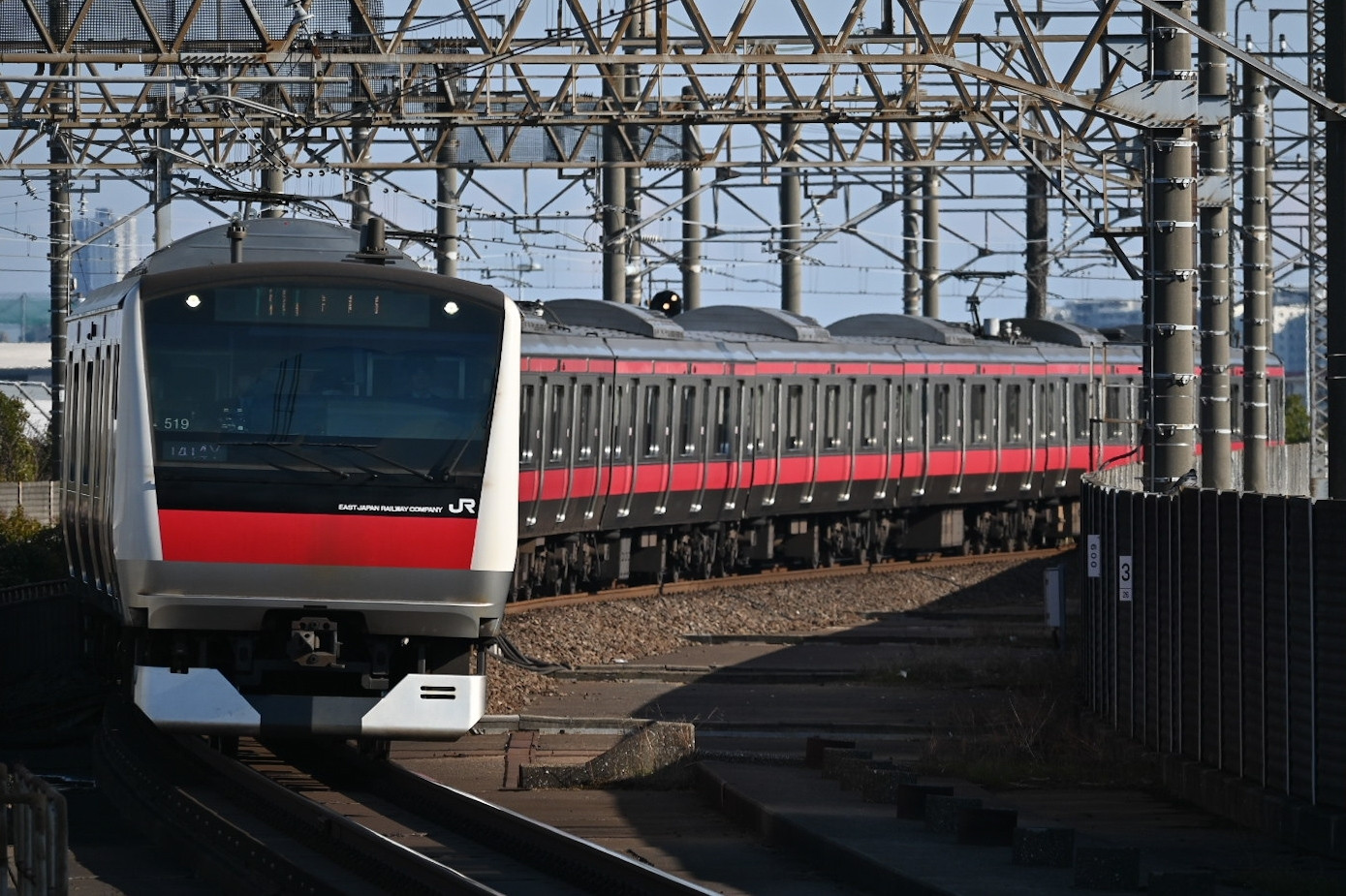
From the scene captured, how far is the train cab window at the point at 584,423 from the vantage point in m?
24.8

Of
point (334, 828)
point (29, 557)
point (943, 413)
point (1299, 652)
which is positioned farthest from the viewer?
point (943, 413)

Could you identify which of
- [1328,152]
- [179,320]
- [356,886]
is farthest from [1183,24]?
[356,886]

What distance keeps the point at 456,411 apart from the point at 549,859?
296cm

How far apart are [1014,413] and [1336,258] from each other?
23613 millimetres

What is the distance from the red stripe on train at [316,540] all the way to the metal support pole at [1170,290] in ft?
19.0

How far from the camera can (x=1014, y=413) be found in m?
36.1

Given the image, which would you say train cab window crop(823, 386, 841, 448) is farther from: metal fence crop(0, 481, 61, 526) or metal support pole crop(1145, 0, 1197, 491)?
metal support pole crop(1145, 0, 1197, 491)

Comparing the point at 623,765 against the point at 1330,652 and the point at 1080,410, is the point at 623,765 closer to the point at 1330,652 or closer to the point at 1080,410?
the point at 1330,652

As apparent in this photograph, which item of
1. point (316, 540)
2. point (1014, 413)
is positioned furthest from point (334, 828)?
point (1014, 413)

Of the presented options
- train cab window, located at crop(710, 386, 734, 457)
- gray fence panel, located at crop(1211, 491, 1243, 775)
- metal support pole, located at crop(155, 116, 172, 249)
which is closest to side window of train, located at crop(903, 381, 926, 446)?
train cab window, located at crop(710, 386, 734, 457)

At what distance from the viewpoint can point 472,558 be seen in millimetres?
13008

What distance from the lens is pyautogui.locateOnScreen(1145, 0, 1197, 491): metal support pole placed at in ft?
54.9

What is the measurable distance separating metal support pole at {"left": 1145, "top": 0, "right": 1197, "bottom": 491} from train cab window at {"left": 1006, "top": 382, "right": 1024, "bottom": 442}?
18984 mm

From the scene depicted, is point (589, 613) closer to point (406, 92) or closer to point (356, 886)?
point (406, 92)
